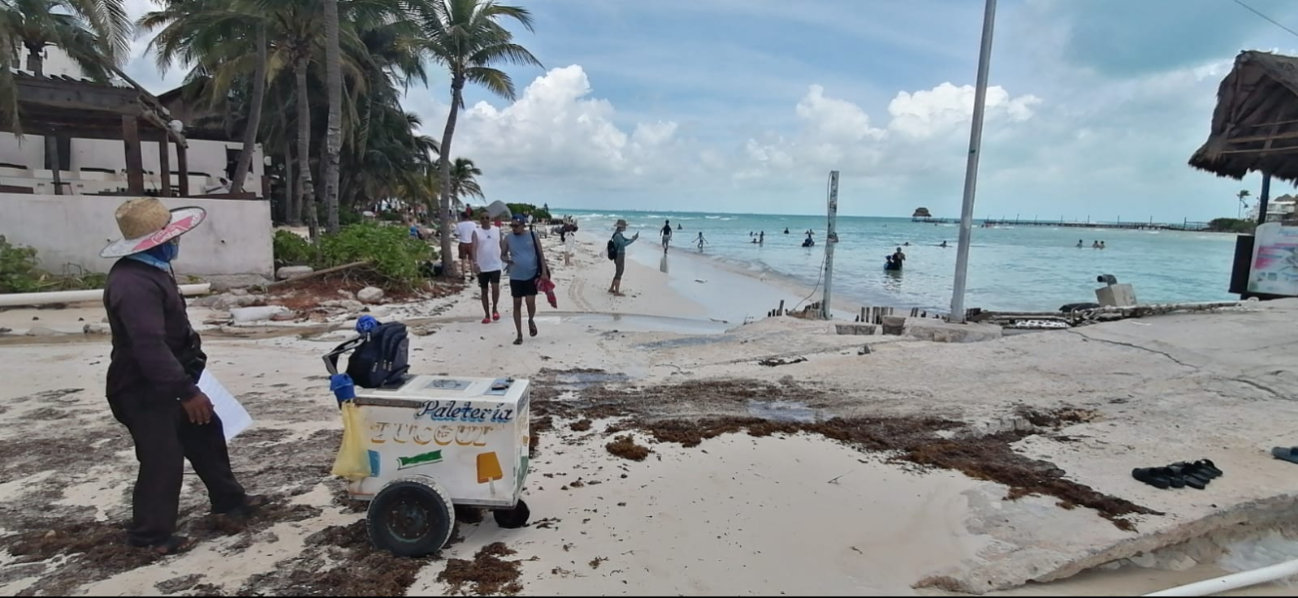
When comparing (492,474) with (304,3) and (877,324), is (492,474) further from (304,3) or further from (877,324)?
(304,3)

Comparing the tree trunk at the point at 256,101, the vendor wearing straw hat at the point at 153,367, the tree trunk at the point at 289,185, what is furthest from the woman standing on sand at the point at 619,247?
the tree trunk at the point at 289,185

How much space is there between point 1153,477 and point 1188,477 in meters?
0.20

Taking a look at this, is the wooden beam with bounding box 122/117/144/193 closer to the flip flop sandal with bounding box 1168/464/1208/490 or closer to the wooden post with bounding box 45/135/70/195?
the wooden post with bounding box 45/135/70/195

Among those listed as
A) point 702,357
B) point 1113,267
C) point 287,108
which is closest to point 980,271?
point 1113,267

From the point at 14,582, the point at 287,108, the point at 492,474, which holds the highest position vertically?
the point at 287,108

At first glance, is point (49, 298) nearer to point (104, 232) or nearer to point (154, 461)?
point (104, 232)

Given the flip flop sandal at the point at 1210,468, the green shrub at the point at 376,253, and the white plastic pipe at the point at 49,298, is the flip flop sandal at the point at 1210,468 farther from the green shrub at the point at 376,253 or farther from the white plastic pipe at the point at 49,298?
the white plastic pipe at the point at 49,298

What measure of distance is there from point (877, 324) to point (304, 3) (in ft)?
46.6

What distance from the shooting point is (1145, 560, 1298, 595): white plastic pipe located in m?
2.76

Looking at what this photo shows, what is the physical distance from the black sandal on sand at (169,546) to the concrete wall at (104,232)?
8895 mm

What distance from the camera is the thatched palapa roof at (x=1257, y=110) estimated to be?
7.73 metres

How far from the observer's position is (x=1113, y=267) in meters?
36.0

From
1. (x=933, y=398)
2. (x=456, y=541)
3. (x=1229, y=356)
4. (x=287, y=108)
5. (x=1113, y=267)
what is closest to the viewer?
(x=456, y=541)

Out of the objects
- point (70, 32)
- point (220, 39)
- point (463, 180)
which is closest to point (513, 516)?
point (220, 39)
